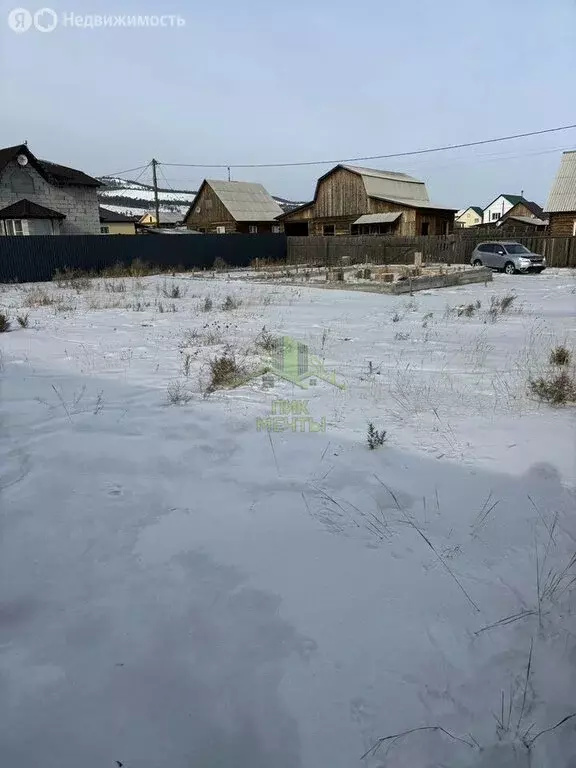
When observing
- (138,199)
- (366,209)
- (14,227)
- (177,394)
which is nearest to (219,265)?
(14,227)

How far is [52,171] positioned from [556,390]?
32377mm

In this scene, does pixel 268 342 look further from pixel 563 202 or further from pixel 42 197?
pixel 563 202

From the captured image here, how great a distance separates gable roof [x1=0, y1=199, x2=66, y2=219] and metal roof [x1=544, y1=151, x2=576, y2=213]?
29398mm

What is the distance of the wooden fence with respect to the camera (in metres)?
27.7

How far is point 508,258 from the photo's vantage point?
2362 cm

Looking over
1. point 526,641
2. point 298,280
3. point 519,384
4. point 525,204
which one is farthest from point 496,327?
point 525,204

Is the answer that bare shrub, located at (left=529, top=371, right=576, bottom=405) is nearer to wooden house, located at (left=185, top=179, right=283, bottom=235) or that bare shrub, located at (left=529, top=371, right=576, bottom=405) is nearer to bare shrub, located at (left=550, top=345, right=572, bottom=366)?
bare shrub, located at (left=550, top=345, right=572, bottom=366)

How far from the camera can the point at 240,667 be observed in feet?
7.07

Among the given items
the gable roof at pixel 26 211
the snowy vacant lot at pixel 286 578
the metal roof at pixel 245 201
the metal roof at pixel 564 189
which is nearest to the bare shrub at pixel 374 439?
the snowy vacant lot at pixel 286 578

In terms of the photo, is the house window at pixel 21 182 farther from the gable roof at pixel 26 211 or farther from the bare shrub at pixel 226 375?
the bare shrub at pixel 226 375

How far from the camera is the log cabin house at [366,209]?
3644 cm

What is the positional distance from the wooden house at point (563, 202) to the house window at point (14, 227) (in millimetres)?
30694

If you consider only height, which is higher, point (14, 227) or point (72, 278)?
point (14, 227)

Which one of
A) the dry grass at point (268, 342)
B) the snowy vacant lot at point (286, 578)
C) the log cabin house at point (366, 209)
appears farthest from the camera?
the log cabin house at point (366, 209)
